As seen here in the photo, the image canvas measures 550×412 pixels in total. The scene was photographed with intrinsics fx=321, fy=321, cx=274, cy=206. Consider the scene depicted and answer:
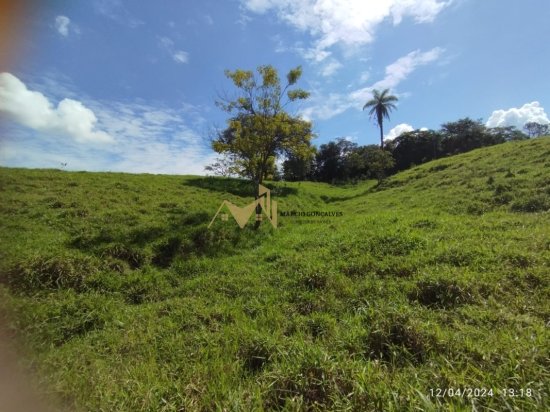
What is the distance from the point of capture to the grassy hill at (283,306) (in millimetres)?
3270

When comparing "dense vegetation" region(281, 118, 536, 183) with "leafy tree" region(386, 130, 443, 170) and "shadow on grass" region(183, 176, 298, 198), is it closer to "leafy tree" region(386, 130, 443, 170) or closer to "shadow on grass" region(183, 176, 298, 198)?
"leafy tree" region(386, 130, 443, 170)

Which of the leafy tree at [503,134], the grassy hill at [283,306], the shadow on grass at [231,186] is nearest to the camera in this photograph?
the grassy hill at [283,306]

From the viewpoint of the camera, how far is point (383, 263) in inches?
267

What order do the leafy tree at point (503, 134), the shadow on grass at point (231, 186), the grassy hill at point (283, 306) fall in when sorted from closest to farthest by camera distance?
the grassy hill at point (283, 306)
the shadow on grass at point (231, 186)
the leafy tree at point (503, 134)

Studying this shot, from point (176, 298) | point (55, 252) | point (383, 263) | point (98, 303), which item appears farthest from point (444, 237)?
point (55, 252)

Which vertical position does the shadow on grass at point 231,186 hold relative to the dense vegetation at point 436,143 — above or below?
below

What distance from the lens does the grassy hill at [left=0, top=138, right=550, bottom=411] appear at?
3.27 metres

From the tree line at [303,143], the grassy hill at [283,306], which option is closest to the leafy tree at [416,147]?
the tree line at [303,143]

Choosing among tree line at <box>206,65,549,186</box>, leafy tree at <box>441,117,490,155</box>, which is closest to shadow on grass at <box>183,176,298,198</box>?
tree line at <box>206,65,549,186</box>

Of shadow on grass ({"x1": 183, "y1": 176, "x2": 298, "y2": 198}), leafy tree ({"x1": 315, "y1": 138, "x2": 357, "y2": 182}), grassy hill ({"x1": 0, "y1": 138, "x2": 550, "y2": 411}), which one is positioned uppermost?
leafy tree ({"x1": 315, "y1": 138, "x2": 357, "y2": 182})

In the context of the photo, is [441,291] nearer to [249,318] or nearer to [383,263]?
[383,263]

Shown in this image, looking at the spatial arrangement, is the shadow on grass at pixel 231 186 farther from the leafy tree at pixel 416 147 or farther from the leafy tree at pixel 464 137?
the leafy tree at pixel 464 137

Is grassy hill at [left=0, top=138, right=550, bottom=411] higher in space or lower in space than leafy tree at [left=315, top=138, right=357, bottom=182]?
lower

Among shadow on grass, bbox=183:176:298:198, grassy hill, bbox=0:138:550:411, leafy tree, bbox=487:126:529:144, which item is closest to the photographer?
grassy hill, bbox=0:138:550:411
